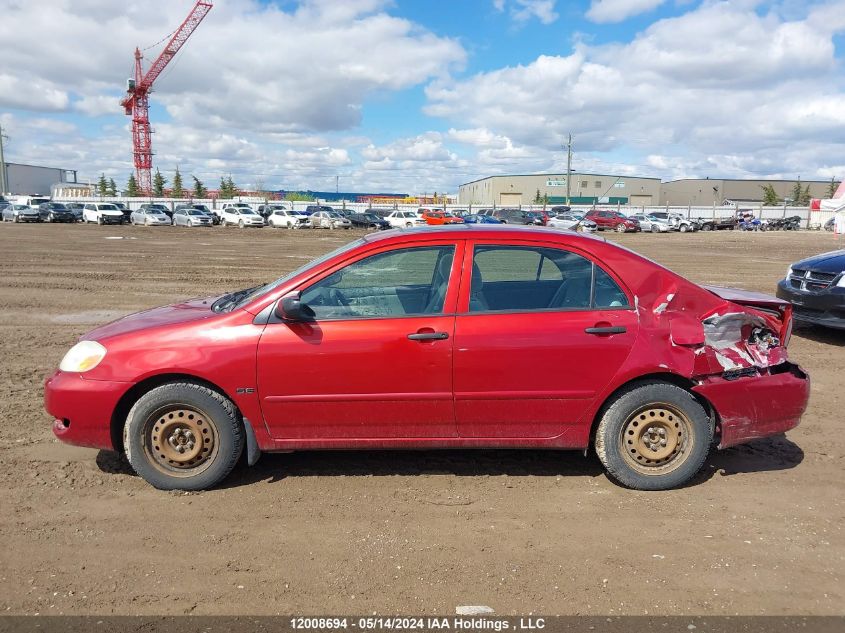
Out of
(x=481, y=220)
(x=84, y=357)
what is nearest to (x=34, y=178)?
(x=481, y=220)

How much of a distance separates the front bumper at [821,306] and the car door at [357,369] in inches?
228

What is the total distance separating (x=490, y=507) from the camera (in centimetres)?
389

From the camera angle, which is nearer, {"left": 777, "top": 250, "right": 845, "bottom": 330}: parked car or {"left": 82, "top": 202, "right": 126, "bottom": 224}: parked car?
{"left": 777, "top": 250, "right": 845, "bottom": 330}: parked car

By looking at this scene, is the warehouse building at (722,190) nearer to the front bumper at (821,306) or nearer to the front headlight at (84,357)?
the front bumper at (821,306)

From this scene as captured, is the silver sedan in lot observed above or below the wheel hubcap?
above

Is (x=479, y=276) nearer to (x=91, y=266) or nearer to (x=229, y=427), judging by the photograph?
(x=229, y=427)

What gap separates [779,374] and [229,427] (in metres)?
3.49

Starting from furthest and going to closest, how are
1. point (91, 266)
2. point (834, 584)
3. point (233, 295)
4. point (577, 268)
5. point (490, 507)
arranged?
point (91, 266) → point (233, 295) → point (577, 268) → point (490, 507) → point (834, 584)

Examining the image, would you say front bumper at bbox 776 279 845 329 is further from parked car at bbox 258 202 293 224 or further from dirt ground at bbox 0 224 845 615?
parked car at bbox 258 202 293 224

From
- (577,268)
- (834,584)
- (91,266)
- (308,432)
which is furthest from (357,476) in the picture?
(91,266)

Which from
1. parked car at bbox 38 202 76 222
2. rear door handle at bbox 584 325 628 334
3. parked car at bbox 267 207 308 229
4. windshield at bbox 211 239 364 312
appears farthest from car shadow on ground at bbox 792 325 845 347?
parked car at bbox 38 202 76 222

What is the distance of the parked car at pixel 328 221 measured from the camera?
160 feet

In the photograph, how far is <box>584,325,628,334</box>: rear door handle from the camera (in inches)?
154

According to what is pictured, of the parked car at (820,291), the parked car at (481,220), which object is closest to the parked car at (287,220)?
the parked car at (481,220)
